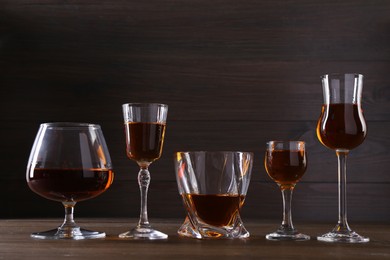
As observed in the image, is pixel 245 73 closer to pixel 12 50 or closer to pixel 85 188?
pixel 12 50

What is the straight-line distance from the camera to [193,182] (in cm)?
114

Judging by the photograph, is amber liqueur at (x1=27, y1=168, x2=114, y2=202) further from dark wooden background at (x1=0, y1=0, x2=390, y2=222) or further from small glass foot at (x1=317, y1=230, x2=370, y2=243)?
dark wooden background at (x1=0, y1=0, x2=390, y2=222)

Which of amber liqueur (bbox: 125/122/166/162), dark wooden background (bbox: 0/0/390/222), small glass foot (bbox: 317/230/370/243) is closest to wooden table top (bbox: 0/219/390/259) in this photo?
small glass foot (bbox: 317/230/370/243)

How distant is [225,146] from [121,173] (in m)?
0.32

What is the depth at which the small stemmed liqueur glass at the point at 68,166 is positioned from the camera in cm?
110

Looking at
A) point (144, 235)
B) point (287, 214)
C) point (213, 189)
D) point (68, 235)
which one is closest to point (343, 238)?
point (287, 214)

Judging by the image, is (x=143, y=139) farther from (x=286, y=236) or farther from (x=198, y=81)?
(x=198, y=81)

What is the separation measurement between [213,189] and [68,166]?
0.24 m

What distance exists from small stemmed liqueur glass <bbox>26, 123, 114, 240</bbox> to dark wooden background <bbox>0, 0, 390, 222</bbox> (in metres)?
0.85

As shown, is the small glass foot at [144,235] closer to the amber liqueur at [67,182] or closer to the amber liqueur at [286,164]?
the amber liqueur at [67,182]

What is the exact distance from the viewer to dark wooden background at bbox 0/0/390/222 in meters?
1.96

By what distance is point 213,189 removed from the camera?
1.13 meters

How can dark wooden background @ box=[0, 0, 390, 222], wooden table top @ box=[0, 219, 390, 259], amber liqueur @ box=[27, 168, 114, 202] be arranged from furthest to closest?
dark wooden background @ box=[0, 0, 390, 222] < amber liqueur @ box=[27, 168, 114, 202] < wooden table top @ box=[0, 219, 390, 259]

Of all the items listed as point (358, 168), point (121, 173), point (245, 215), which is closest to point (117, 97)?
point (121, 173)
